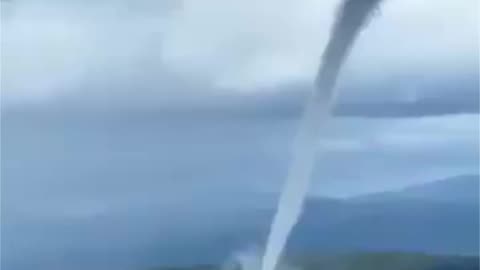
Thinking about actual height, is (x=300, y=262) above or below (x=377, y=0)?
below

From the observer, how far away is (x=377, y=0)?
10.9 metres

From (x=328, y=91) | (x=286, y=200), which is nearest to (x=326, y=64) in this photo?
(x=328, y=91)

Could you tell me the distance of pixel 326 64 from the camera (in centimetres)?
1125

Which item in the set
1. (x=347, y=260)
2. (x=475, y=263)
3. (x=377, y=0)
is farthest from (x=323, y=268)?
(x=377, y=0)

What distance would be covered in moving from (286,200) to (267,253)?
1.35 feet

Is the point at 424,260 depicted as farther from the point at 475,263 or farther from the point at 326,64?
the point at 326,64

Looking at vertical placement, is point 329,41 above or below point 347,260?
above

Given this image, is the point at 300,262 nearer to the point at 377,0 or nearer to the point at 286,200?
the point at 286,200

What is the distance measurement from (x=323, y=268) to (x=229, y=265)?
66 centimetres

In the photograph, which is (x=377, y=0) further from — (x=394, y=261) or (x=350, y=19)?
(x=394, y=261)

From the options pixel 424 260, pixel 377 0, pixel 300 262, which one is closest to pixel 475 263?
pixel 424 260

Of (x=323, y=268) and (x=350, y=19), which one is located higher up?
(x=350, y=19)

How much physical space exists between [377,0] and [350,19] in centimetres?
21

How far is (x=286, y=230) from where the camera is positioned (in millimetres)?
11414
